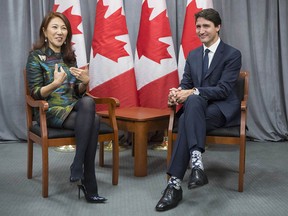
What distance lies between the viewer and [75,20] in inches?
152

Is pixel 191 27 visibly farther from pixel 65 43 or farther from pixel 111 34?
pixel 65 43

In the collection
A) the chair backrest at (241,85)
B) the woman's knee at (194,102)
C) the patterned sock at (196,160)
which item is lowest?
the patterned sock at (196,160)

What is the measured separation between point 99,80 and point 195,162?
1780 millimetres

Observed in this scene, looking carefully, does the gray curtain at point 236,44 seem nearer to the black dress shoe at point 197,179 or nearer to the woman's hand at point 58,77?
the woman's hand at point 58,77

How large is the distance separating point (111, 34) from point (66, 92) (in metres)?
1.27

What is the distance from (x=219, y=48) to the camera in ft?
9.53

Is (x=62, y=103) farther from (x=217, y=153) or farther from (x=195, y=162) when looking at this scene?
(x=217, y=153)

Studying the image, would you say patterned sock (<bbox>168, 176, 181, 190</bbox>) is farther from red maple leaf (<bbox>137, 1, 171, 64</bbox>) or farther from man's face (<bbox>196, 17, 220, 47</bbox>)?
red maple leaf (<bbox>137, 1, 171, 64</bbox>)

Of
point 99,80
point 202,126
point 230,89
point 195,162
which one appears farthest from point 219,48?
point 99,80

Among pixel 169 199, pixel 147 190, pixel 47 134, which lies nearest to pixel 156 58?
pixel 147 190

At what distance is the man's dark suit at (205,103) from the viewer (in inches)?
98.7

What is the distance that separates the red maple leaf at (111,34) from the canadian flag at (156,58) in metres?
0.22

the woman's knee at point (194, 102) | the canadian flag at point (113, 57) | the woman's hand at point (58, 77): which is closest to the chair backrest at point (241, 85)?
the woman's knee at point (194, 102)

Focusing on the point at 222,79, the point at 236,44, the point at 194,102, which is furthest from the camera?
the point at 236,44
